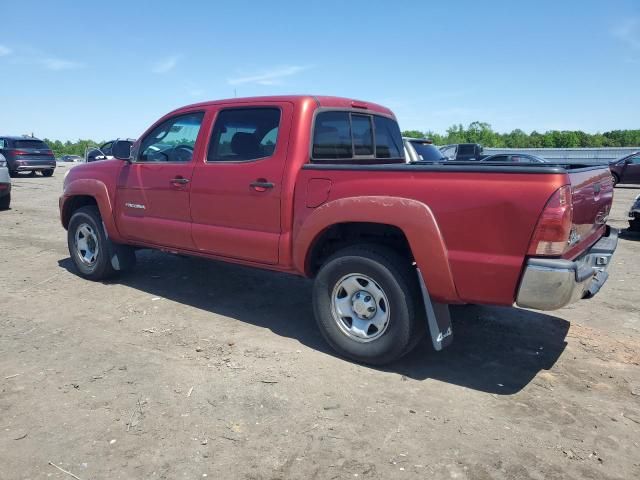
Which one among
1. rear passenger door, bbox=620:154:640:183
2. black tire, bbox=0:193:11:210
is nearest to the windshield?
black tire, bbox=0:193:11:210

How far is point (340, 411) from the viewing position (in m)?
3.12

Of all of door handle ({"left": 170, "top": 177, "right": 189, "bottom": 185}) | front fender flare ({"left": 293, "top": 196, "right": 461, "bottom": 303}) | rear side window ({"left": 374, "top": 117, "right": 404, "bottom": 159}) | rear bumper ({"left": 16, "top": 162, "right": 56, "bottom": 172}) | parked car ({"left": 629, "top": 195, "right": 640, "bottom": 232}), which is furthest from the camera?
rear bumper ({"left": 16, "top": 162, "right": 56, "bottom": 172})

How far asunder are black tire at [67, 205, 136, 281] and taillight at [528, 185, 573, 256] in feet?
14.4

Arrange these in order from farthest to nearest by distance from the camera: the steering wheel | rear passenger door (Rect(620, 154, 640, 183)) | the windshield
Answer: rear passenger door (Rect(620, 154, 640, 183)) < the windshield < the steering wheel

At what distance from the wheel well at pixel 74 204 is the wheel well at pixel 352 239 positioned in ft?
10.4

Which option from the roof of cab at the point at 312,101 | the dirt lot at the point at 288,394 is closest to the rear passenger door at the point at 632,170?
the dirt lot at the point at 288,394

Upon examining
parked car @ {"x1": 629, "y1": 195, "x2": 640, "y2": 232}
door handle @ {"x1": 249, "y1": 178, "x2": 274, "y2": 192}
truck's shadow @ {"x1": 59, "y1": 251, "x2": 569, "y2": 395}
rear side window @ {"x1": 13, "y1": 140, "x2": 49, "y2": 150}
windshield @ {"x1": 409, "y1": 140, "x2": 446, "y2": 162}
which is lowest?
truck's shadow @ {"x1": 59, "y1": 251, "x2": 569, "y2": 395}

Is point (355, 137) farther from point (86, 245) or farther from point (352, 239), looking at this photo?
point (86, 245)

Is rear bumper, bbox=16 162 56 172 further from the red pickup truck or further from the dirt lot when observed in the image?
the red pickup truck

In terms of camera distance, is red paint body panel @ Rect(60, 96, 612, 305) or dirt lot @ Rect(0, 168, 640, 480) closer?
dirt lot @ Rect(0, 168, 640, 480)

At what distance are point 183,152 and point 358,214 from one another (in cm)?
217

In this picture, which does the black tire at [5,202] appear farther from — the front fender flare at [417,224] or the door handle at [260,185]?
the front fender flare at [417,224]

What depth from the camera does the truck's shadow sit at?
3729 mm

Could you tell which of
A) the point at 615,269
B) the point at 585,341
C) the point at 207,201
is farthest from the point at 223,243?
the point at 615,269
